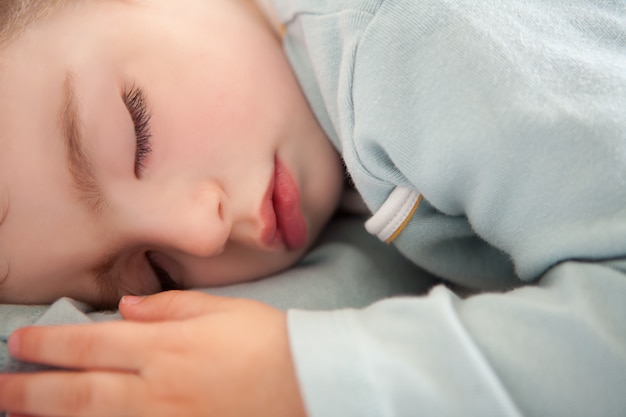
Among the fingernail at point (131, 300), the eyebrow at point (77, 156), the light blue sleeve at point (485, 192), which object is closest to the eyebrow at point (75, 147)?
the eyebrow at point (77, 156)

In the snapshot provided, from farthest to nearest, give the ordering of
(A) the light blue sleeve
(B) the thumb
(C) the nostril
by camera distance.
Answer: (C) the nostril < (B) the thumb < (A) the light blue sleeve

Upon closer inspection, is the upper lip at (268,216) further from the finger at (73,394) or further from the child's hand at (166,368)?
the finger at (73,394)

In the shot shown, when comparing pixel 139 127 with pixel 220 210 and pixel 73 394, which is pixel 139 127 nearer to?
pixel 220 210

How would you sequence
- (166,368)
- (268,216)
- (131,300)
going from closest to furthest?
(166,368) → (131,300) → (268,216)

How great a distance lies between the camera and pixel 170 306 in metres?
0.63

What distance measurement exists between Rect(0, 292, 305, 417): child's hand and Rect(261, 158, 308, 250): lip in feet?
0.63

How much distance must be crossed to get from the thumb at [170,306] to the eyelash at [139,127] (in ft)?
0.56

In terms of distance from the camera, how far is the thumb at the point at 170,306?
0.62 metres

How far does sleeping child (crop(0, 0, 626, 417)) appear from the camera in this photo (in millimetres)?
517

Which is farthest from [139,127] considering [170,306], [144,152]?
[170,306]

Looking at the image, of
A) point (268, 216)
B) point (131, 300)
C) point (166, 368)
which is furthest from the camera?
point (268, 216)

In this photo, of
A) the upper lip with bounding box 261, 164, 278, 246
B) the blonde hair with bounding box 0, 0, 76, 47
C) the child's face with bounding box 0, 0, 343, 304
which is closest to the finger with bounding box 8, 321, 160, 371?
the child's face with bounding box 0, 0, 343, 304

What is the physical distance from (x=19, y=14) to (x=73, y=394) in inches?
19.3

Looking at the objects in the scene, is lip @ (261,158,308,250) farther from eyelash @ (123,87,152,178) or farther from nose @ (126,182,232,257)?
eyelash @ (123,87,152,178)
